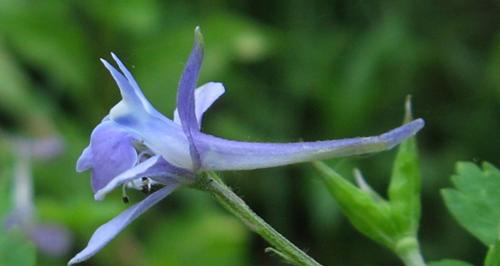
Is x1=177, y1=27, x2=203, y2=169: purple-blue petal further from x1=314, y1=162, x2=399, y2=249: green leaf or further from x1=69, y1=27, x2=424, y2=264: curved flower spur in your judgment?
x1=314, y1=162, x2=399, y2=249: green leaf

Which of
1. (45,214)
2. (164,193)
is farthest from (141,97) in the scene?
(45,214)

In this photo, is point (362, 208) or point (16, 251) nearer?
point (362, 208)

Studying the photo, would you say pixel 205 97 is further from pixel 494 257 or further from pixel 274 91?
pixel 274 91

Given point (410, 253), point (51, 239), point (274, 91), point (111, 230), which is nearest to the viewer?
point (111, 230)

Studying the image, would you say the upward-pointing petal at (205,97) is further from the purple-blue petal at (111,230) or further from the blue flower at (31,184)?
the blue flower at (31,184)

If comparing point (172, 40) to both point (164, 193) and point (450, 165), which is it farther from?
point (164, 193)

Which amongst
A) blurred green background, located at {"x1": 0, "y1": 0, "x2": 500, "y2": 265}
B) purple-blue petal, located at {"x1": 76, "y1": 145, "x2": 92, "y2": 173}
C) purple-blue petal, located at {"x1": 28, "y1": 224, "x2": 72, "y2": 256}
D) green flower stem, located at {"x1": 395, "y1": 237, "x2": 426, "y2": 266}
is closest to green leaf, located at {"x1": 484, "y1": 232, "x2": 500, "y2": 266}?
green flower stem, located at {"x1": 395, "y1": 237, "x2": 426, "y2": 266}

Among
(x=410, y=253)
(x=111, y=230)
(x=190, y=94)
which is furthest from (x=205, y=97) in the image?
(x=410, y=253)
